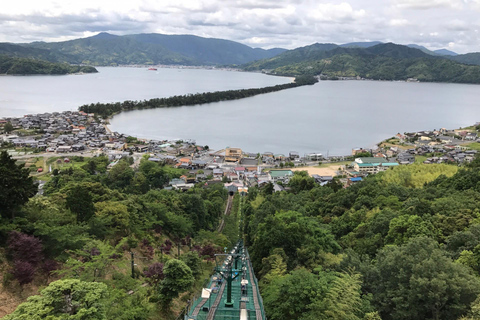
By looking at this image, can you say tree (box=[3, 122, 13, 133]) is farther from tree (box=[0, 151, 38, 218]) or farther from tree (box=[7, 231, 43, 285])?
tree (box=[7, 231, 43, 285])

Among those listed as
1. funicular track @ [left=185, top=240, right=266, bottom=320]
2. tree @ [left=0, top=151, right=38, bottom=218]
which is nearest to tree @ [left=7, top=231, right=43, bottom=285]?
tree @ [left=0, top=151, right=38, bottom=218]

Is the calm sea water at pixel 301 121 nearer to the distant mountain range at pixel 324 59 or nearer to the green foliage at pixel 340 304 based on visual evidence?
the green foliage at pixel 340 304

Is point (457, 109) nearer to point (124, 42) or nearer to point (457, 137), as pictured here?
point (457, 137)

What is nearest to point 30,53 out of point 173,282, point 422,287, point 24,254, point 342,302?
point 24,254

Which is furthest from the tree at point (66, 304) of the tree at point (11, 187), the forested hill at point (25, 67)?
the forested hill at point (25, 67)

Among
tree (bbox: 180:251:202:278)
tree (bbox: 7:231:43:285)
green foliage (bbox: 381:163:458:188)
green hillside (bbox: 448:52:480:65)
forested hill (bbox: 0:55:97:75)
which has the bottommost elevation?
green foliage (bbox: 381:163:458:188)

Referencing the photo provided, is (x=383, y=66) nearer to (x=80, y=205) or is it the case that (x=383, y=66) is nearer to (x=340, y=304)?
(x=80, y=205)

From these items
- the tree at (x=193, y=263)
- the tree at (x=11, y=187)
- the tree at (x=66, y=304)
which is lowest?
the tree at (x=193, y=263)
